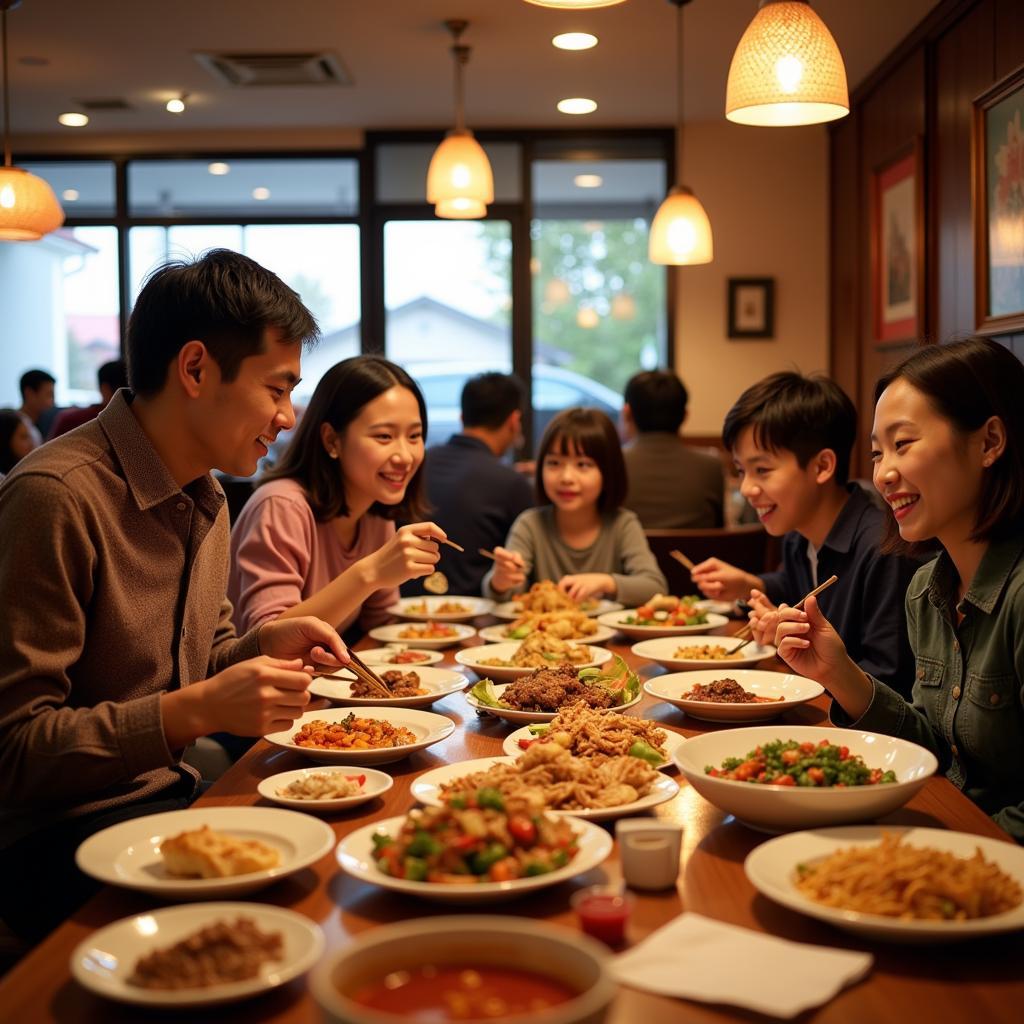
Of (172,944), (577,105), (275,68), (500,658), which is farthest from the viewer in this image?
(577,105)

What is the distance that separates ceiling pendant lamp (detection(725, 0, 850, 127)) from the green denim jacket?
43.0 inches

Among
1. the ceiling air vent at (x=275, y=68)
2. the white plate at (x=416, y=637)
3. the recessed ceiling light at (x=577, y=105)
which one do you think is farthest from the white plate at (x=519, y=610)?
the recessed ceiling light at (x=577, y=105)

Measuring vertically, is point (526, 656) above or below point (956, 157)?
below

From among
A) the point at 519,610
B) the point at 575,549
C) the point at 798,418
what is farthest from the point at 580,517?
the point at 798,418

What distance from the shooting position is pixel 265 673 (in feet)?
5.24

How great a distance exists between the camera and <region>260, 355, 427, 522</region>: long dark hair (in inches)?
120

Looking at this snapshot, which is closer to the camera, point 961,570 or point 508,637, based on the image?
point 961,570

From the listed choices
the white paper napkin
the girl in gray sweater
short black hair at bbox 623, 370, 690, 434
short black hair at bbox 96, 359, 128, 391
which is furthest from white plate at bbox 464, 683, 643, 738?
short black hair at bbox 96, 359, 128, 391

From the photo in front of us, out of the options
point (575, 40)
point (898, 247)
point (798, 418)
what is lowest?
point (798, 418)

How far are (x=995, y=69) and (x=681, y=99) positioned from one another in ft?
6.88

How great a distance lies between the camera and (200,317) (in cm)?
195

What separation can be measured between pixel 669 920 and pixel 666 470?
11.3 feet

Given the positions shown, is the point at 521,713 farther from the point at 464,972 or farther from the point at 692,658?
the point at 464,972

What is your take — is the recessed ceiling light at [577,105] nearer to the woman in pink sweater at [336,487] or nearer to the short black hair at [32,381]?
the short black hair at [32,381]
